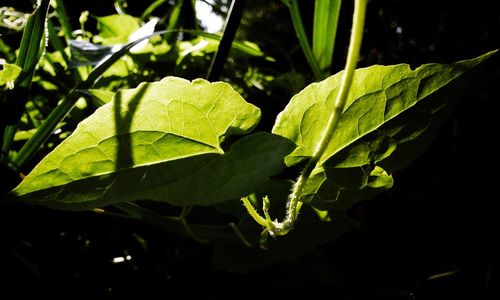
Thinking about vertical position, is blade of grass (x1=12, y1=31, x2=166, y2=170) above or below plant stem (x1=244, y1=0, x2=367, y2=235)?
below

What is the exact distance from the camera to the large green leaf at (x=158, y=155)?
22cm

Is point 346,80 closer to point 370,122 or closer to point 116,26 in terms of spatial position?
point 370,122

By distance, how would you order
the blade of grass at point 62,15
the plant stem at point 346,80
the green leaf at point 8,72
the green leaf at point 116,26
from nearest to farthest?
the plant stem at point 346,80, the green leaf at point 8,72, the blade of grass at point 62,15, the green leaf at point 116,26

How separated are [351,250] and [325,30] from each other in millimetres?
250

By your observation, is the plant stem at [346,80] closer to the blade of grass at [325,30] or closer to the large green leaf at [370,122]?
the large green leaf at [370,122]

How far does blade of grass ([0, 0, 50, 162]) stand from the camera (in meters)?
0.35

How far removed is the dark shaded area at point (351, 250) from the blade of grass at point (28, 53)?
3.2 inches

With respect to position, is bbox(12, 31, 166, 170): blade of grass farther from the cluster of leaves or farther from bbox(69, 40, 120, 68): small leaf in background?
the cluster of leaves

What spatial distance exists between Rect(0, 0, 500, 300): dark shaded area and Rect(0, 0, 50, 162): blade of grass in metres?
0.08

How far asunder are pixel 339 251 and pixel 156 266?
0.20 meters

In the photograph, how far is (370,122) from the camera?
241 mm

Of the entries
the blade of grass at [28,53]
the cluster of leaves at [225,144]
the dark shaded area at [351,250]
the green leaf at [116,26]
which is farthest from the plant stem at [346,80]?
the green leaf at [116,26]

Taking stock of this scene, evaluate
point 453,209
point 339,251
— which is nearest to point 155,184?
point 339,251

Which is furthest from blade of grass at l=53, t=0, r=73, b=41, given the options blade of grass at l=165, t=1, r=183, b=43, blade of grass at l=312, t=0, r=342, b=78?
blade of grass at l=312, t=0, r=342, b=78
